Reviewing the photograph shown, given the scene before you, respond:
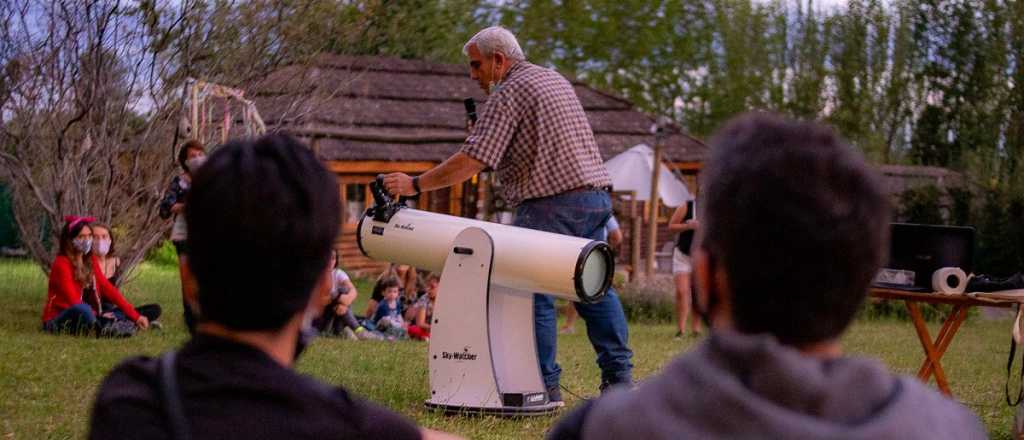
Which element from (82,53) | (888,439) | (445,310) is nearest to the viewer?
(888,439)

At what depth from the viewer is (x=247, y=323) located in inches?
74.4

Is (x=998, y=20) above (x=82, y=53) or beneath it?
above

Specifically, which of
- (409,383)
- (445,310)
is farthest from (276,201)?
(409,383)

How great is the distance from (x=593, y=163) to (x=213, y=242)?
14.7 ft

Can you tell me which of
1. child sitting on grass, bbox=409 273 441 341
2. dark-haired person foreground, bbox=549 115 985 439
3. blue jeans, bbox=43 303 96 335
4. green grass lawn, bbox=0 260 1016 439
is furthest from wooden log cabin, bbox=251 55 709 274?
dark-haired person foreground, bbox=549 115 985 439

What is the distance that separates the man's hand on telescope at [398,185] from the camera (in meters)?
6.02

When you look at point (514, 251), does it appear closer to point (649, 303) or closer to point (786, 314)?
point (786, 314)

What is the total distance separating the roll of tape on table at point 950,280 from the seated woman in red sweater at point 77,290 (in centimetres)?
626

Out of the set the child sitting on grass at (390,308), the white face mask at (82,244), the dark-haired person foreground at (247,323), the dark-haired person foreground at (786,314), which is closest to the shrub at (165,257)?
the child sitting on grass at (390,308)

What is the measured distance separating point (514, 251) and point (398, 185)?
0.68 meters

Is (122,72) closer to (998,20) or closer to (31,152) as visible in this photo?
(31,152)

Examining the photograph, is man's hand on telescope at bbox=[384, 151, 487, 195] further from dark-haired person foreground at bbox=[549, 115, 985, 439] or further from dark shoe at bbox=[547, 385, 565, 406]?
dark-haired person foreground at bbox=[549, 115, 985, 439]

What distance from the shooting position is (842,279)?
1611 millimetres

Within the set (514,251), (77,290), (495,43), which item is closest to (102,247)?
(77,290)
